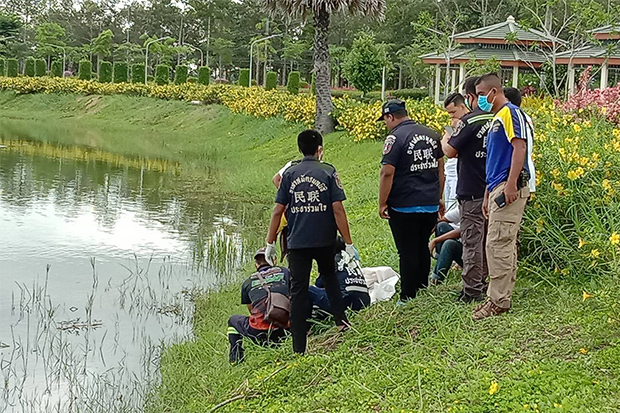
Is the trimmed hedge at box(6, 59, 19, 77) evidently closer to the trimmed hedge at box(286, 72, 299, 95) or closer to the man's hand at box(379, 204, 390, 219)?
the trimmed hedge at box(286, 72, 299, 95)

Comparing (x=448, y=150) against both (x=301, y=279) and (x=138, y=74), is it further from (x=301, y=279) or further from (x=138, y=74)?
(x=138, y=74)

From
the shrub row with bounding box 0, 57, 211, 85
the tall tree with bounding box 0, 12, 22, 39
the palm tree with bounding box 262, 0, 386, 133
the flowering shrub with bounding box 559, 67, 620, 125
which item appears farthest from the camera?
the tall tree with bounding box 0, 12, 22, 39

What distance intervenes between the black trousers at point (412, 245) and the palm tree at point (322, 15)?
46.9ft

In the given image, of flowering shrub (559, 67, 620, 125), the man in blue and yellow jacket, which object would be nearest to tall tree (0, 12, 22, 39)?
flowering shrub (559, 67, 620, 125)

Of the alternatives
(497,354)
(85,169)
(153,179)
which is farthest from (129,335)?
(85,169)

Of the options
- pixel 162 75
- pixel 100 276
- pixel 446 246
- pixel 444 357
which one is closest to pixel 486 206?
pixel 446 246

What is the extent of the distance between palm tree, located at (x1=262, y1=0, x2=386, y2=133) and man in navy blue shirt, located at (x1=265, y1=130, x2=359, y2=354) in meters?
14.6

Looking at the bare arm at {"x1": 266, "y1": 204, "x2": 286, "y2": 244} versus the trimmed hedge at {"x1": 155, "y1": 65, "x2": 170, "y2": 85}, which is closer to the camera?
the bare arm at {"x1": 266, "y1": 204, "x2": 286, "y2": 244}

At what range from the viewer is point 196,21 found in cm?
6712

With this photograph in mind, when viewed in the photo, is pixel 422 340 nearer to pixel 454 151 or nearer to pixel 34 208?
pixel 454 151

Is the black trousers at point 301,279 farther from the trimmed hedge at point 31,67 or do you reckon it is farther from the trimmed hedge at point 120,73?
the trimmed hedge at point 31,67

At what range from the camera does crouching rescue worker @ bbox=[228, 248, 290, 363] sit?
19.7 feet

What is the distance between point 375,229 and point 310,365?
5.14 m

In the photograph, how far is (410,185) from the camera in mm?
6012
